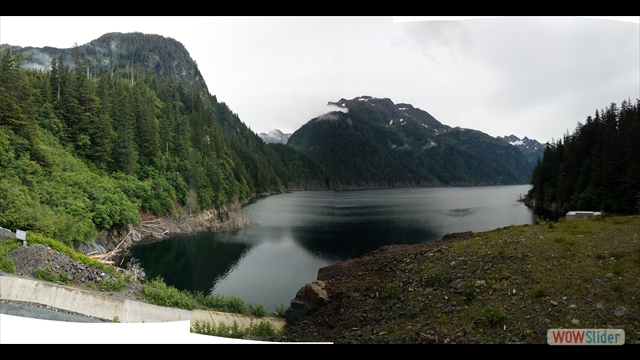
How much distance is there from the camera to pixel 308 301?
1048 centimetres

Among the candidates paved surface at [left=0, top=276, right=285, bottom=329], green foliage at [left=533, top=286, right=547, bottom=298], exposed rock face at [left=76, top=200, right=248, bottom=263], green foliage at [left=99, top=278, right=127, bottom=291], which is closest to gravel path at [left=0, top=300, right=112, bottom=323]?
paved surface at [left=0, top=276, right=285, bottom=329]

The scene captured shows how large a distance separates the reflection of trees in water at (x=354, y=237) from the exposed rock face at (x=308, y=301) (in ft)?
33.8

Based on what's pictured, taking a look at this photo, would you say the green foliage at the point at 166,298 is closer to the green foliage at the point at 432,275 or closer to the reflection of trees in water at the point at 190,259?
the reflection of trees in water at the point at 190,259

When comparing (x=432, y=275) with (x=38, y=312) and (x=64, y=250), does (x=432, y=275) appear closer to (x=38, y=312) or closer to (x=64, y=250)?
(x=38, y=312)

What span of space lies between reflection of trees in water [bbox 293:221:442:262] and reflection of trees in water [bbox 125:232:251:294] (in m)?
5.59

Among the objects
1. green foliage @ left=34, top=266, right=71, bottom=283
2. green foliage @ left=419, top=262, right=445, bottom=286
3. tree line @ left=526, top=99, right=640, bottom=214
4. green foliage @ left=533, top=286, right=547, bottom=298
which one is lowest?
green foliage @ left=34, top=266, right=71, bottom=283

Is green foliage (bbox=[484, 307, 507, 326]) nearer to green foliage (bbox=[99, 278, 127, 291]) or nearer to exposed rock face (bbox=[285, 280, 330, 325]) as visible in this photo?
exposed rock face (bbox=[285, 280, 330, 325])

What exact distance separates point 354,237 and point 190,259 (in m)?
12.5

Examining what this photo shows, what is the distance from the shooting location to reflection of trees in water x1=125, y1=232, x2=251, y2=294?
19812 mm

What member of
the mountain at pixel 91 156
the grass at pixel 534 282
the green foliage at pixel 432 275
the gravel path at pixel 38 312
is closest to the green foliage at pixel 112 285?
the gravel path at pixel 38 312

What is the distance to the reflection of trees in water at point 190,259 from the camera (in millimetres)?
19812

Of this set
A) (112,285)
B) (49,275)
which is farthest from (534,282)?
(49,275)

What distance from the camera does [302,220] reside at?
121 ft

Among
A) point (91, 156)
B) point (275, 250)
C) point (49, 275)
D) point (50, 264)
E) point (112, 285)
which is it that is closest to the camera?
point (49, 275)
